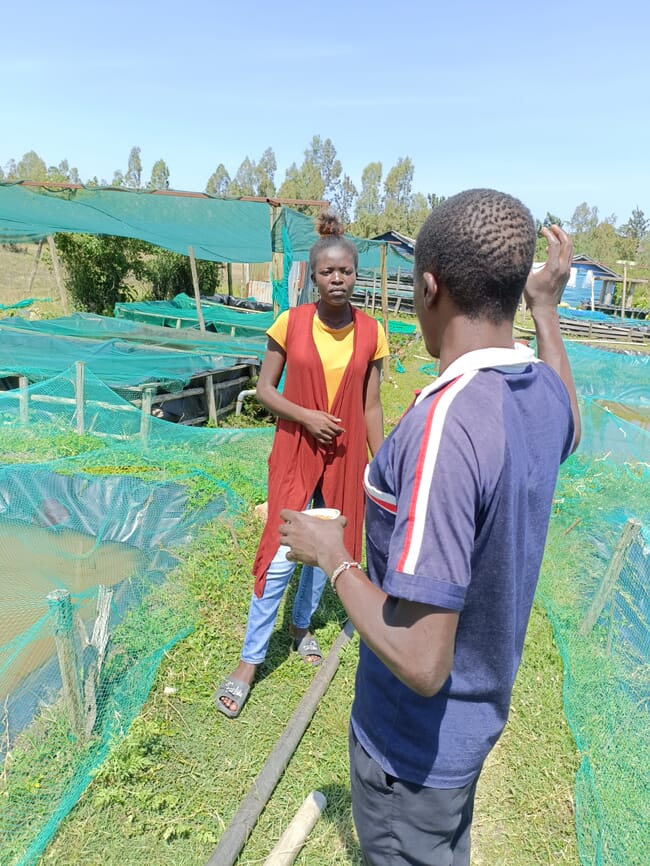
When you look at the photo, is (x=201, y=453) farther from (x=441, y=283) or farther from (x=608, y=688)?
(x=441, y=283)

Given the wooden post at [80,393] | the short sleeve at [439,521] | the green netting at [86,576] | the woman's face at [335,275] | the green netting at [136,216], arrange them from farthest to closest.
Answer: the green netting at [136,216]
the wooden post at [80,393]
the woman's face at [335,275]
the green netting at [86,576]
the short sleeve at [439,521]

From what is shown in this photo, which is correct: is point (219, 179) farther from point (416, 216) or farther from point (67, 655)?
point (67, 655)

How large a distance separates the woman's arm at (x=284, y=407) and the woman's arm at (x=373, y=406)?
11.4 inches

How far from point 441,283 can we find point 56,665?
259 centimetres

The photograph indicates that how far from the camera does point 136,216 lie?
7.84m

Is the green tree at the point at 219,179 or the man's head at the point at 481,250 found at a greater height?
the green tree at the point at 219,179

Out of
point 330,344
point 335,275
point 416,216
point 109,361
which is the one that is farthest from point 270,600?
point 416,216

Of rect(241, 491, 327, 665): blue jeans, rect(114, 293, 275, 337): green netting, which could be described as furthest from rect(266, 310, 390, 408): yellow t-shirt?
rect(114, 293, 275, 337): green netting

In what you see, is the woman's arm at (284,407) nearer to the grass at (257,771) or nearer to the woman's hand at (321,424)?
the woman's hand at (321,424)

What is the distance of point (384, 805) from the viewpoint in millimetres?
1289

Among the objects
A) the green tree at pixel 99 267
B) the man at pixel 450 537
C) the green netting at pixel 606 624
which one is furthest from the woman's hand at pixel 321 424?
the green tree at pixel 99 267

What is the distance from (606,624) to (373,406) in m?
2.03

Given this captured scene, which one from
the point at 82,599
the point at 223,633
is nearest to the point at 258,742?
the point at 223,633

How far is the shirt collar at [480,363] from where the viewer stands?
1.04 m
